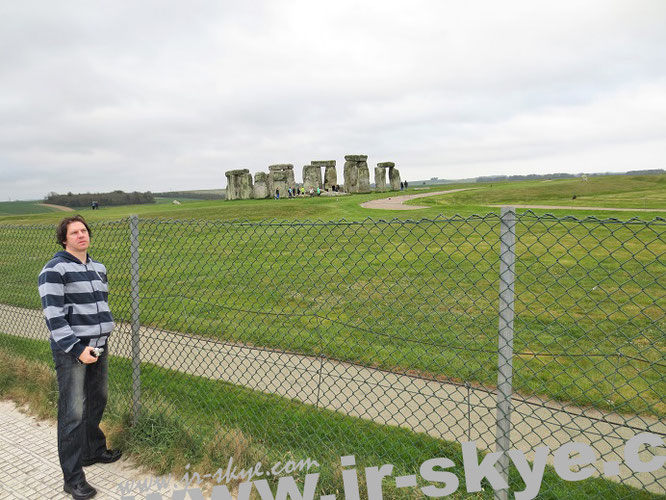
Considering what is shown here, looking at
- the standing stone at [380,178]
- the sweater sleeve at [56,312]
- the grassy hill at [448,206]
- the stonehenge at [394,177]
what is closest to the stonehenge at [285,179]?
the standing stone at [380,178]

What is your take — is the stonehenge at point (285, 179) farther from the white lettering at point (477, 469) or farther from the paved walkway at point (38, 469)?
the white lettering at point (477, 469)

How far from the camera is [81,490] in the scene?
11.0ft

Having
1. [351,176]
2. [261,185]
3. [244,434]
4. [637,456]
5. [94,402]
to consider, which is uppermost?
[351,176]

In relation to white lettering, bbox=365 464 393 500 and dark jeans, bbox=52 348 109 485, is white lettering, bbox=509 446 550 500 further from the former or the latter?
dark jeans, bbox=52 348 109 485

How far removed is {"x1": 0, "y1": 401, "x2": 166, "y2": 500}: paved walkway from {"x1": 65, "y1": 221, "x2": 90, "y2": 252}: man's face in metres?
1.93

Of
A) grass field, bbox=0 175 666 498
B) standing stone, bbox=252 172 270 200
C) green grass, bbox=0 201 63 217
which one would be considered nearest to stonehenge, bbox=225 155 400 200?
standing stone, bbox=252 172 270 200

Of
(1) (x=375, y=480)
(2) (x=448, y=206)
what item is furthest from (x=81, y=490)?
(2) (x=448, y=206)

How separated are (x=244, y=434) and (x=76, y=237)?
2.39 meters

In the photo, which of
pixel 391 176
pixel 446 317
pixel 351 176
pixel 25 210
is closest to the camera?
pixel 446 317

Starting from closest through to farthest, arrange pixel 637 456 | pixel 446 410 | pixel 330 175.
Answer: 1. pixel 637 456
2. pixel 446 410
3. pixel 330 175

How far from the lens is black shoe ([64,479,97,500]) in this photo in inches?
132

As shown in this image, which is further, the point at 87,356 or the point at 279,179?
the point at 279,179

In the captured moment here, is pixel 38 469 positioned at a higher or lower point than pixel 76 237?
lower

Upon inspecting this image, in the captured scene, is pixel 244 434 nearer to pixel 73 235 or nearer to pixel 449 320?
pixel 73 235
